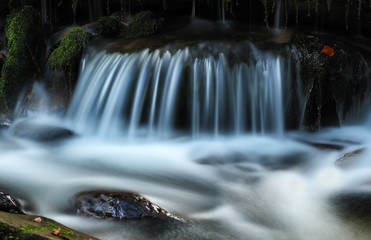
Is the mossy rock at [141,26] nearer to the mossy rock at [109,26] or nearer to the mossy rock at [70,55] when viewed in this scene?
the mossy rock at [109,26]

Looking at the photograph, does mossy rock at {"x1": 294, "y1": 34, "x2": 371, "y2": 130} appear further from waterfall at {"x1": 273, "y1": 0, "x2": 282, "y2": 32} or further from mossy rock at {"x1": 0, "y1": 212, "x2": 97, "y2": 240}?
mossy rock at {"x1": 0, "y1": 212, "x2": 97, "y2": 240}

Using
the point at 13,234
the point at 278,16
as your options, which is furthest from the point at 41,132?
the point at 278,16

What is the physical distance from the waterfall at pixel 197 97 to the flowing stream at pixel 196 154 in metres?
0.01

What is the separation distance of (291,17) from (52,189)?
528cm

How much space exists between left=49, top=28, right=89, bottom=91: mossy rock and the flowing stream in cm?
16

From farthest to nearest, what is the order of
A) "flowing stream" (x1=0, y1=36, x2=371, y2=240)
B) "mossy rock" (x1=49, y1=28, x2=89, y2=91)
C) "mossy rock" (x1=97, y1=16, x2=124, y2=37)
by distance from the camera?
"mossy rock" (x1=97, y1=16, x2=124, y2=37) < "mossy rock" (x1=49, y1=28, x2=89, y2=91) < "flowing stream" (x1=0, y1=36, x2=371, y2=240)

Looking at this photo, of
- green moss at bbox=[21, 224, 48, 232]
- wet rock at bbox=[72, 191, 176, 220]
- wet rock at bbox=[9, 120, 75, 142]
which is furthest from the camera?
wet rock at bbox=[9, 120, 75, 142]

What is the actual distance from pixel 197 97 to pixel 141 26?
2269mm

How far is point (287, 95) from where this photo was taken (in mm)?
5625

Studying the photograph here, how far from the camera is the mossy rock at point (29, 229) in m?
1.98

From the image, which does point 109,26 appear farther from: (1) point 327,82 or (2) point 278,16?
(1) point 327,82

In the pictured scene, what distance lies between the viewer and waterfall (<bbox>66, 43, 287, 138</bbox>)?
5633mm

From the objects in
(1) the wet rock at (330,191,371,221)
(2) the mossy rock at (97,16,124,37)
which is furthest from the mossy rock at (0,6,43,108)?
(1) the wet rock at (330,191,371,221)

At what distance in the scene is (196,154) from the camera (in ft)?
16.5
